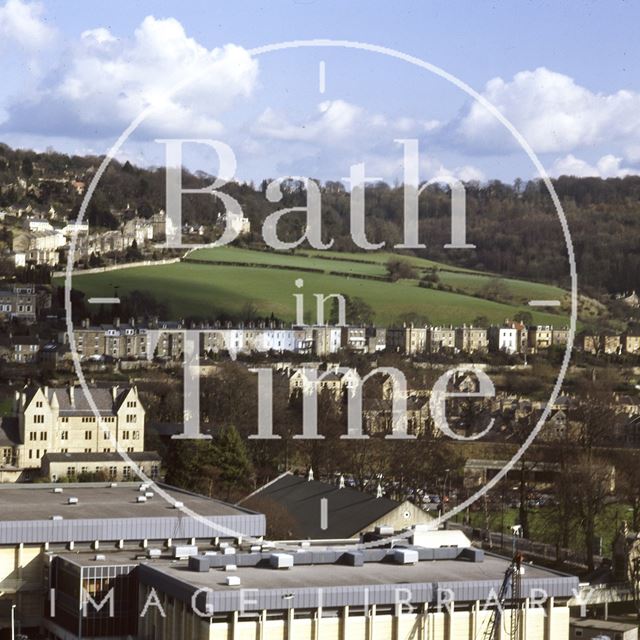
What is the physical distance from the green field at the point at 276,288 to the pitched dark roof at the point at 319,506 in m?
48.4

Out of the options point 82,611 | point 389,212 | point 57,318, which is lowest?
point 82,611

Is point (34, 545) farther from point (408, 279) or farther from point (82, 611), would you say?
point (408, 279)

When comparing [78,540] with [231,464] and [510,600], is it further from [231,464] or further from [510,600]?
[231,464]

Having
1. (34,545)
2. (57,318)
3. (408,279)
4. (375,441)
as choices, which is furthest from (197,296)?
(34,545)

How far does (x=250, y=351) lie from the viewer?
78.6 meters

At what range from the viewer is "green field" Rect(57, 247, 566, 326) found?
3388 inches

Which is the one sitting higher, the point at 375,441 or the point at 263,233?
the point at 263,233

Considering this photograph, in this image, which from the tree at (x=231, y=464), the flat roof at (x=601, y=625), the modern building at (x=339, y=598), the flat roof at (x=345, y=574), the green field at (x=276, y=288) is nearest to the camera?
the modern building at (x=339, y=598)

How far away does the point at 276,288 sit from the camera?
88.5 meters

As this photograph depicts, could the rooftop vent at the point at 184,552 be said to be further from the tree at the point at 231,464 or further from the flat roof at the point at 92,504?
the tree at the point at 231,464

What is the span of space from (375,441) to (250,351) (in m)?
32.4

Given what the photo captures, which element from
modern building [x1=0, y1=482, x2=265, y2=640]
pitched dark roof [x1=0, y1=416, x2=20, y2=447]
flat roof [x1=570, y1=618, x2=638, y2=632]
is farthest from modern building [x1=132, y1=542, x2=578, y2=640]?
pitched dark roof [x1=0, y1=416, x2=20, y2=447]

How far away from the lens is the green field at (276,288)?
86.1 m

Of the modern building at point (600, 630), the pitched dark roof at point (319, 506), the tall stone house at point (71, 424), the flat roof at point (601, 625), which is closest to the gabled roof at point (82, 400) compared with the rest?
the tall stone house at point (71, 424)
